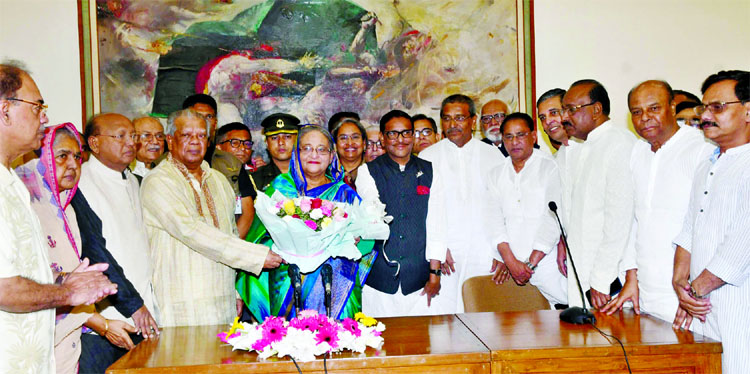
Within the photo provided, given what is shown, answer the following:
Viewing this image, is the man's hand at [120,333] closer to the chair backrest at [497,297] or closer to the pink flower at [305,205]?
the pink flower at [305,205]

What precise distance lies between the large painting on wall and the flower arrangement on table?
4.07 m

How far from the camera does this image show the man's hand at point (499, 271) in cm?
414

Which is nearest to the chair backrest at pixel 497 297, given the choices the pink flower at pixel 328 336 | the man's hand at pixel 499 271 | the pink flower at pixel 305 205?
the man's hand at pixel 499 271

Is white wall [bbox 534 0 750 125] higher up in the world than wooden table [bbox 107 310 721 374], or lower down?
higher up

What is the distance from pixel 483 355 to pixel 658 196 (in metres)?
1.52

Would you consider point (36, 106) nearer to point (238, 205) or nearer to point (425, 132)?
point (238, 205)

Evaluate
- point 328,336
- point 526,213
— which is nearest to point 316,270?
point 328,336

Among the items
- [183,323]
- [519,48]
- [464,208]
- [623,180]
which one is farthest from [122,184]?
[519,48]

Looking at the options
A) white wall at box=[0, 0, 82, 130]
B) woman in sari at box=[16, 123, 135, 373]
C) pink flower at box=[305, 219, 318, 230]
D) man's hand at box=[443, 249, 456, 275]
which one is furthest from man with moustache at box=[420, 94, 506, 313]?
white wall at box=[0, 0, 82, 130]

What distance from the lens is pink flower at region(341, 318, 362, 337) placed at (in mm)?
2484

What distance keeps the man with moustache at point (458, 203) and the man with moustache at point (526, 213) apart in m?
0.13

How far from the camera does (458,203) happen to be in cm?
466

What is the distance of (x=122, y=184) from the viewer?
349 centimetres

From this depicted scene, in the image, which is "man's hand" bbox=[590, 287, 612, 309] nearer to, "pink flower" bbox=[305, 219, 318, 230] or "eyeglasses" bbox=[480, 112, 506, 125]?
"pink flower" bbox=[305, 219, 318, 230]
